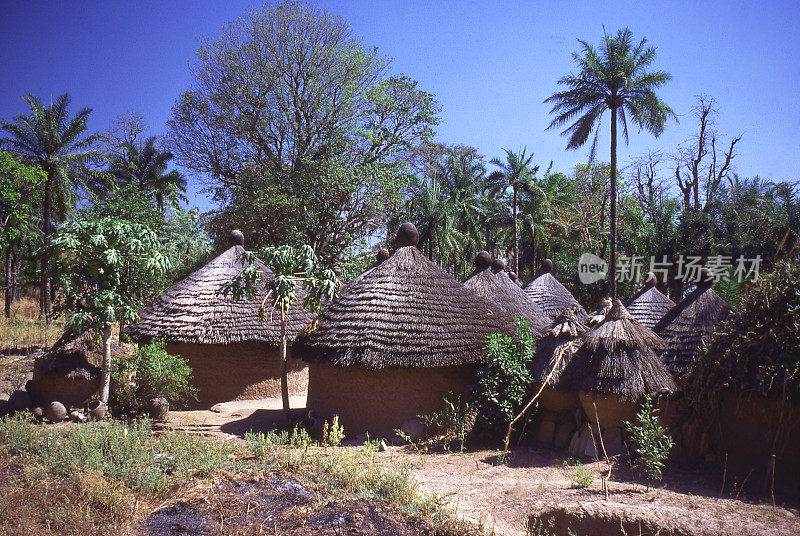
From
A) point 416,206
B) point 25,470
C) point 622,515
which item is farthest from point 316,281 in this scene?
point 416,206

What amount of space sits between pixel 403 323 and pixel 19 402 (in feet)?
23.0

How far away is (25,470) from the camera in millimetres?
6043

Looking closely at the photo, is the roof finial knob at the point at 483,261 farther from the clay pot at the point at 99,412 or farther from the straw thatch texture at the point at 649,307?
the clay pot at the point at 99,412

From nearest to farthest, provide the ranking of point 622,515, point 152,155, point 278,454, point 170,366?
point 622,515 < point 278,454 < point 170,366 < point 152,155

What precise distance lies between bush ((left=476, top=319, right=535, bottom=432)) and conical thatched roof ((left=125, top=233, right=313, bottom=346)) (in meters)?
4.73

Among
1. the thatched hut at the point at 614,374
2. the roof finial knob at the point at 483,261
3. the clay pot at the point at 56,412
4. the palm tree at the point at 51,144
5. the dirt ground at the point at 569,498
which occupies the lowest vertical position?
the dirt ground at the point at 569,498

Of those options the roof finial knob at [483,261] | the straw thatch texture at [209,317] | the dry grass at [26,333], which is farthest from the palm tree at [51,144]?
the roof finial knob at [483,261]

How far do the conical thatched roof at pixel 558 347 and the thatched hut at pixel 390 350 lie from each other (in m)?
0.96

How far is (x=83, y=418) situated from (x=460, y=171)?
2492 centimetres

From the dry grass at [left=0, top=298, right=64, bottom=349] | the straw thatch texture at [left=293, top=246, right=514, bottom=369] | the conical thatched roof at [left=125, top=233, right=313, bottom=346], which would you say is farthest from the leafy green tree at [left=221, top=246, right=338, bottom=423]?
the dry grass at [left=0, top=298, right=64, bottom=349]

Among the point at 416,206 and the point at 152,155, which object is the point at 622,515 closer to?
the point at 416,206

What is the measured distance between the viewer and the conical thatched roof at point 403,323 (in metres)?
8.84

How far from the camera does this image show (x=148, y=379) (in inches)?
387

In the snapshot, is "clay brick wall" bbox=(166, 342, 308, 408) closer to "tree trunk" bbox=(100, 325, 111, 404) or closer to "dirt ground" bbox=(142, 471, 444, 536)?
"tree trunk" bbox=(100, 325, 111, 404)
